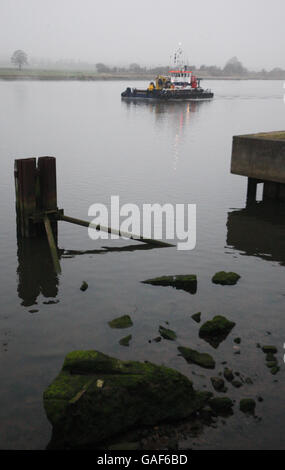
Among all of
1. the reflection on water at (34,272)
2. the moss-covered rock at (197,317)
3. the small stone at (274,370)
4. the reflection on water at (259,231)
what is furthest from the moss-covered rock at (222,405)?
the reflection on water at (259,231)

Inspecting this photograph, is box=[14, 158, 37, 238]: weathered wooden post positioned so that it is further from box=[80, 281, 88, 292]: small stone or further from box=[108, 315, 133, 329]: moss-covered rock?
box=[108, 315, 133, 329]: moss-covered rock

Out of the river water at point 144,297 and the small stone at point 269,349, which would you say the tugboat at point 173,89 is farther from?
the small stone at point 269,349

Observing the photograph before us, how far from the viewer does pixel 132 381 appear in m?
7.19

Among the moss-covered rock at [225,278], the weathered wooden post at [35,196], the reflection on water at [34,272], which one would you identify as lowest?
the reflection on water at [34,272]

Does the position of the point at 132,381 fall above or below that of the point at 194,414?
above

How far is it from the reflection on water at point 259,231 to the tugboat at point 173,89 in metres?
76.6

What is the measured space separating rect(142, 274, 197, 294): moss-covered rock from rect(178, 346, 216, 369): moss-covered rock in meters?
2.86

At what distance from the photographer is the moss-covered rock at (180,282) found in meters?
11.9

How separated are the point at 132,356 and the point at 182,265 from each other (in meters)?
5.02

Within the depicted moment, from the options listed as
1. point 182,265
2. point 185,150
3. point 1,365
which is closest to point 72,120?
point 185,150

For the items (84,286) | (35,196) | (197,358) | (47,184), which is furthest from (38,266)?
(197,358)

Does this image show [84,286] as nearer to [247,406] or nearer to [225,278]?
[225,278]

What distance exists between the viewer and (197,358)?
883 cm
